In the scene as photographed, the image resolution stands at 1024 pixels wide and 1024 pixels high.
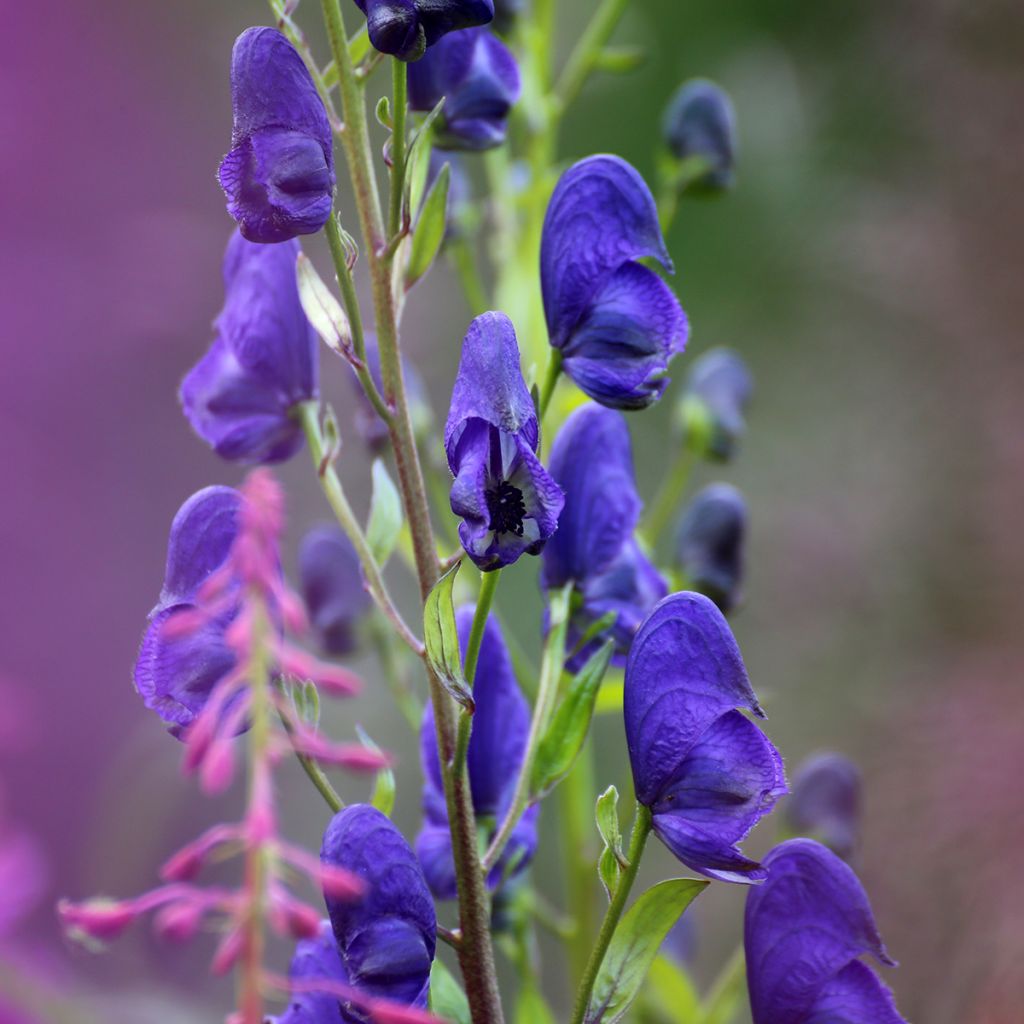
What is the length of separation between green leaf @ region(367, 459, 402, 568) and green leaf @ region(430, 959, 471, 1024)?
161 millimetres

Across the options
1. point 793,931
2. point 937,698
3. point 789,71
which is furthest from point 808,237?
point 793,931

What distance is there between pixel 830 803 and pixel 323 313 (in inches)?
17.9

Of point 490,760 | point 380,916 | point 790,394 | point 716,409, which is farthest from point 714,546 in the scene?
point 790,394

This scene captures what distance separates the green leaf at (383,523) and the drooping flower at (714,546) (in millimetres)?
264

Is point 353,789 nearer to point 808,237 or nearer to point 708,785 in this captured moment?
point 808,237

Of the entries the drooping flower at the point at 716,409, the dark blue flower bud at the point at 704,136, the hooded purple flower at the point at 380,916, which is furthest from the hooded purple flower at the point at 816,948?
the dark blue flower bud at the point at 704,136

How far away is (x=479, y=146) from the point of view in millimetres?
536

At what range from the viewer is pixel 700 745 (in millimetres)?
443

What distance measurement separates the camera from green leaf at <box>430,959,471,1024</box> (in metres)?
0.46

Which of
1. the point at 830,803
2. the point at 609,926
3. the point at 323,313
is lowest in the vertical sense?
the point at 830,803

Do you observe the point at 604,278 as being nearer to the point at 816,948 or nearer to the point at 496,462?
the point at 496,462

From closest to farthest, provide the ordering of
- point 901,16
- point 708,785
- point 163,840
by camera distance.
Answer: point 708,785 → point 163,840 → point 901,16

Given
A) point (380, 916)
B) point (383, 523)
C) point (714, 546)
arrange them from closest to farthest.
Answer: point (380, 916) < point (383, 523) < point (714, 546)

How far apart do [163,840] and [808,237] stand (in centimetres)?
124
